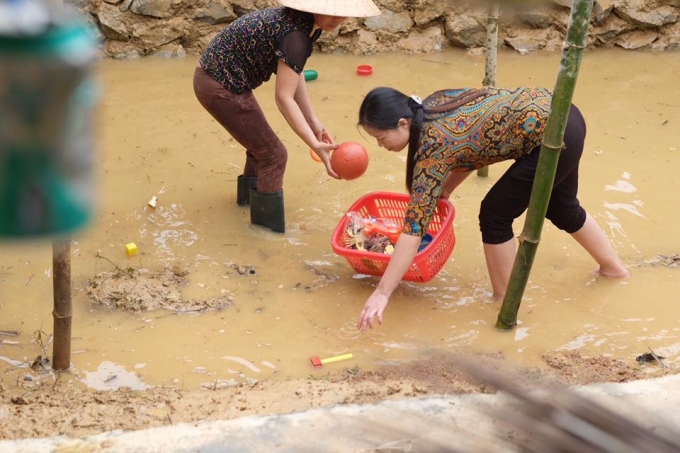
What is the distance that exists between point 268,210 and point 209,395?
1.59m

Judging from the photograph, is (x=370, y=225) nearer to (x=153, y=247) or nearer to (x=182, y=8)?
(x=153, y=247)

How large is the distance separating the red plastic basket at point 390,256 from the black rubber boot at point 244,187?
756 millimetres

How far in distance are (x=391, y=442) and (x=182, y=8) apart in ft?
21.8

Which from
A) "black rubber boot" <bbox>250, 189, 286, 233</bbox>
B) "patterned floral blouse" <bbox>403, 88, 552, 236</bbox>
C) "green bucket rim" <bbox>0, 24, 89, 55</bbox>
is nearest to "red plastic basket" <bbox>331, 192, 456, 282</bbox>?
"patterned floral blouse" <bbox>403, 88, 552, 236</bbox>

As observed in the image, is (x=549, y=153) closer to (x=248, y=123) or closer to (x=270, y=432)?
(x=270, y=432)

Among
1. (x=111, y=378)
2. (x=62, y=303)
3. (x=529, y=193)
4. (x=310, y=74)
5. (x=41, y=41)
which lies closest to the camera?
(x=41, y=41)

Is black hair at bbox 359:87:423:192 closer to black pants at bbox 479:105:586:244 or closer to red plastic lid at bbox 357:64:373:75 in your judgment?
black pants at bbox 479:105:586:244

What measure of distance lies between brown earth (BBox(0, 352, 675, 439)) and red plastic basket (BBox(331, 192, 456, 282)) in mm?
549

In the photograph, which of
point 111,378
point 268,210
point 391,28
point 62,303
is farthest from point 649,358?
point 391,28

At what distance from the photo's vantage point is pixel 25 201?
100 cm

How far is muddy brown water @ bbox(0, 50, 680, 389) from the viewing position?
3.78 meters

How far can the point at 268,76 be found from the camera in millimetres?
4539

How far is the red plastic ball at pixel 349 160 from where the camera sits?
4.19m

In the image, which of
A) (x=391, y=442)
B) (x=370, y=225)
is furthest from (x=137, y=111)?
(x=391, y=442)
